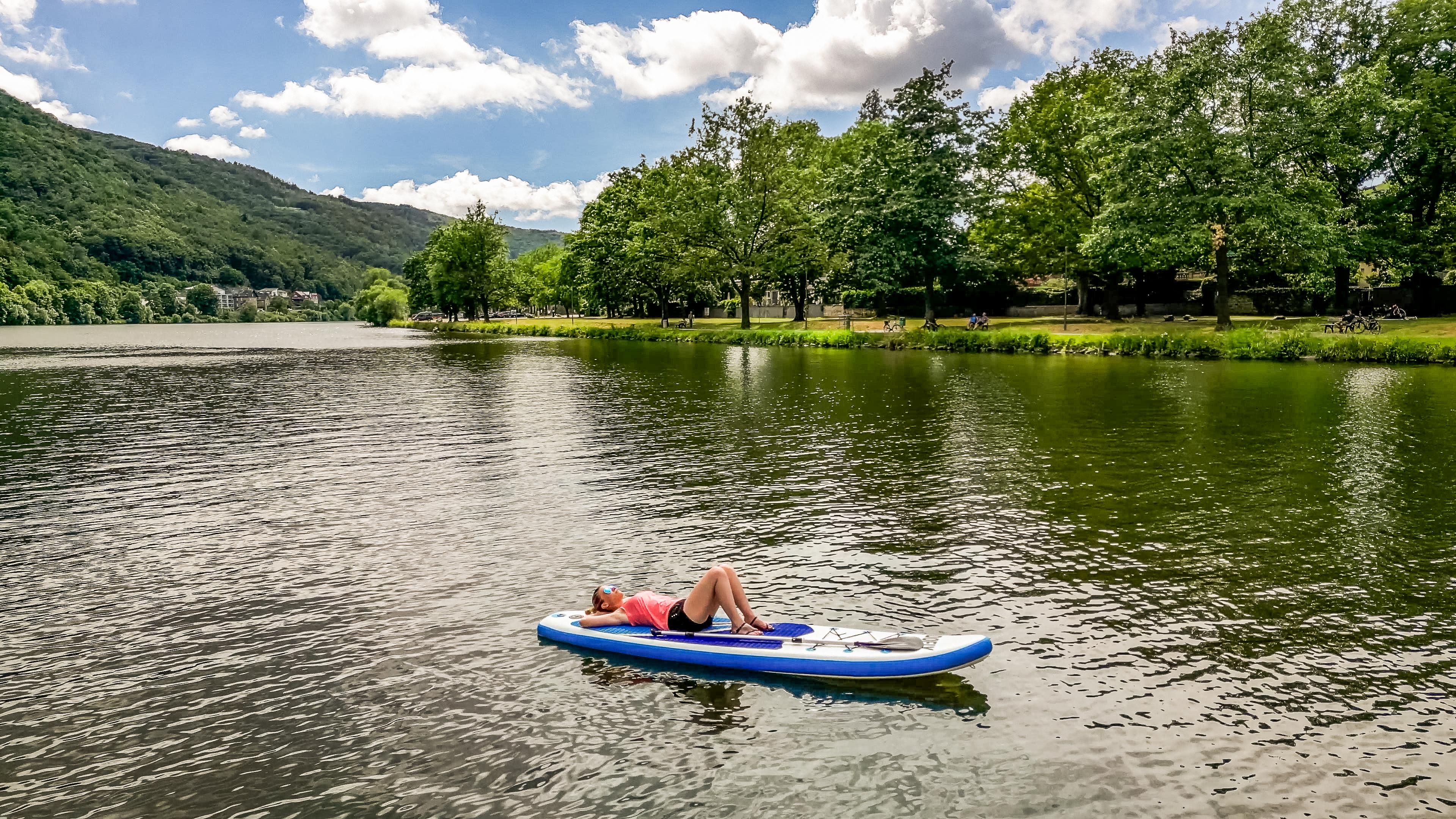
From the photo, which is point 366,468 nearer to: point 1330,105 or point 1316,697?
point 1316,697

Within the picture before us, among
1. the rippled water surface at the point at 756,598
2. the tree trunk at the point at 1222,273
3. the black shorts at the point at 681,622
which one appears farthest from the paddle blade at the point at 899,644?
the tree trunk at the point at 1222,273

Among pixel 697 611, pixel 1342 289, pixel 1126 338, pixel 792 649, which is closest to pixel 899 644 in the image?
pixel 792 649

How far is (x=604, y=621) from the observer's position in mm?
11531

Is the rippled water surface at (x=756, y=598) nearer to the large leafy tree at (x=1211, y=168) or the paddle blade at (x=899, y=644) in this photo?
the paddle blade at (x=899, y=644)

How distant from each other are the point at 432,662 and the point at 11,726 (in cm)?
433

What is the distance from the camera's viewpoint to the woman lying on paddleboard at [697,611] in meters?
11.2

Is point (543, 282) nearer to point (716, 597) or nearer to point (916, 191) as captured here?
point (916, 191)

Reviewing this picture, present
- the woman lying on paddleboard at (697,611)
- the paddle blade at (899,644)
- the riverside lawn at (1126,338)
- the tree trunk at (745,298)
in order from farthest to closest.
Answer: the tree trunk at (745,298) < the riverside lawn at (1126,338) < the woman lying on paddleboard at (697,611) < the paddle blade at (899,644)

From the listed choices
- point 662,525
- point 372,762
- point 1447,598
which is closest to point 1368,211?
point 1447,598

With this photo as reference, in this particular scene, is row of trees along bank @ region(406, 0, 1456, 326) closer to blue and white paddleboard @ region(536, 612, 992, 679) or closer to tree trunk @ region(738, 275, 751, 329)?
tree trunk @ region(738, 275, 751, 329)

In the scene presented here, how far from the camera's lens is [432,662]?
11.1m

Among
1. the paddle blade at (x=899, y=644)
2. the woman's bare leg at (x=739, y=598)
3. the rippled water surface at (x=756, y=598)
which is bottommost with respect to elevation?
the rippled water surface at (x=756, y=598)

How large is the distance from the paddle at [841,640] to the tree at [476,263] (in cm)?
13754

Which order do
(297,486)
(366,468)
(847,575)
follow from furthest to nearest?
1. (366,468)
2. (297,486)
3. (847,575)
